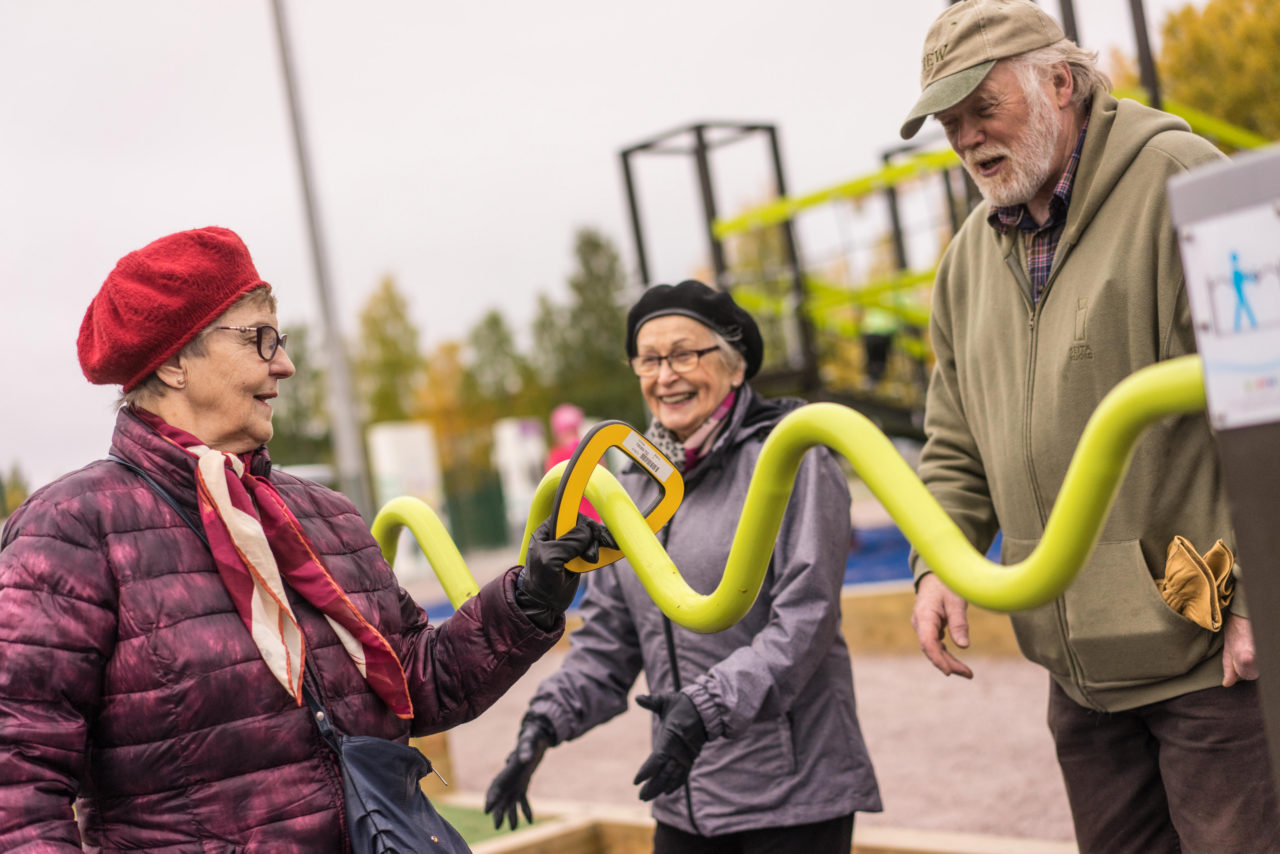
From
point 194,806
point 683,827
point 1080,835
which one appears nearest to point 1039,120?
point 1080,835

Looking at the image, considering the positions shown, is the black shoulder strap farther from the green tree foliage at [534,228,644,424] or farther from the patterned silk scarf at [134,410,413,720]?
the green tree foliage at [534,228,644,424]

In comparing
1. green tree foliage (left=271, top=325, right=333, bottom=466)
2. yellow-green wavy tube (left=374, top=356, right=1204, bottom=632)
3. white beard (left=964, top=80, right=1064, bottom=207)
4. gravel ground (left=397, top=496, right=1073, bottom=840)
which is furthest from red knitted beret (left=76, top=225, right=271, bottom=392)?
green tree foliage (left=271, top=325, right=333, bottom=466)

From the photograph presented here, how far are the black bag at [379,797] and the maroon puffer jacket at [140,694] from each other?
3cm

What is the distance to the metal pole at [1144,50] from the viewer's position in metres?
8.85

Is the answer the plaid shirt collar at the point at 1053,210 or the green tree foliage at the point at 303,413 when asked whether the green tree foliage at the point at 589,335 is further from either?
the plaid shirt collar at the point at 1053,210

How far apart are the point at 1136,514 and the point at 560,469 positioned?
1058 millimetres

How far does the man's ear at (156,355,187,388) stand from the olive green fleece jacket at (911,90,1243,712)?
152cm

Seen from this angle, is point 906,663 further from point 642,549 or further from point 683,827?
point 642,549

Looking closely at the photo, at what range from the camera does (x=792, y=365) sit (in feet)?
38.3

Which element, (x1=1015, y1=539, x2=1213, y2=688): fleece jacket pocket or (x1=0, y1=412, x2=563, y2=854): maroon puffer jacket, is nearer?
(x1=0, y1=412, x2=563, y2=854): maroon puffer jacket

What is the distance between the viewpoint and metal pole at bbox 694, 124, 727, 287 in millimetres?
11195

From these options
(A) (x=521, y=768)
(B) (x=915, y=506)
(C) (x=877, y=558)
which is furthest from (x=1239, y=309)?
(C) (x=877, y=558)

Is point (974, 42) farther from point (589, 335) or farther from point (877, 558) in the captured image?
point (589, 335)

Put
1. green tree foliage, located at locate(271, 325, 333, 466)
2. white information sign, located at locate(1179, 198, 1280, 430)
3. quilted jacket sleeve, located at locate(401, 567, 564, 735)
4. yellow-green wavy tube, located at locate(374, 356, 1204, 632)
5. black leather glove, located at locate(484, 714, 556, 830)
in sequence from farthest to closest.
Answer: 1. green tree foliage, located at locate(271, 325, 333, 466)
2. black leather glove, located at locate(484, 714, 556, 830)
3. quilted jacket sleeve, located at locate(401, 567, 564, 735)
4. yellow-green wavy tube, located at locate(374, 356, 1204, 632)
5. white information sign, located at locate(1179, 198, 1280, 430)
